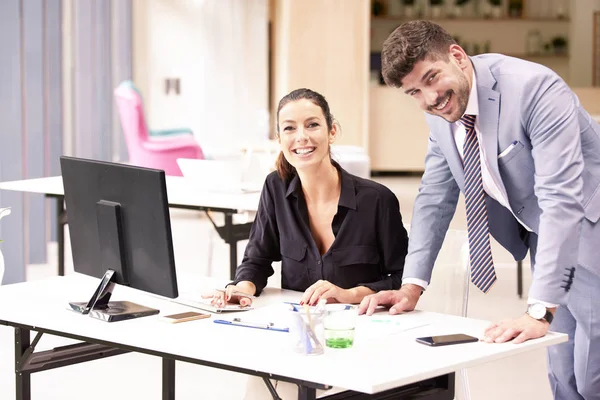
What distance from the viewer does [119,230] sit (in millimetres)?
2469

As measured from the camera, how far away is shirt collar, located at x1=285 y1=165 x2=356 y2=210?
9.20 ft

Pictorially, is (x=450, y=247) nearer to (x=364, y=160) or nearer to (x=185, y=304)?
(x=185, y=304)

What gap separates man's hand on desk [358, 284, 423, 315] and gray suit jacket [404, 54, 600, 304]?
5 cm

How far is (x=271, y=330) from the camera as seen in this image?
231cm

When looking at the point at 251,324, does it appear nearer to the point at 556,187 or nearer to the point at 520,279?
the point at 556,187

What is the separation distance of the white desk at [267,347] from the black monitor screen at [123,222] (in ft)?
0.43

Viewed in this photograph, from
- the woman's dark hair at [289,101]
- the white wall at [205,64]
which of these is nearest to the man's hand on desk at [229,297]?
the woman's dark hair at [289,101]

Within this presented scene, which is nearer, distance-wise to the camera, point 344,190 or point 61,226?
point 344,190

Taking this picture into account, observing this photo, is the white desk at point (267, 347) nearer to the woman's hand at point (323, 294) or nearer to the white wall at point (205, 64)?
the woman's hand at point (323, 294)

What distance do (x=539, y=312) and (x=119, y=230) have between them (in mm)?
1120

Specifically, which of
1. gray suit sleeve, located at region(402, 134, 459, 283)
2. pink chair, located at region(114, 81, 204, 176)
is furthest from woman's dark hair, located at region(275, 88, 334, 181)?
pink chair, located at region(114, 81, 204, 176)

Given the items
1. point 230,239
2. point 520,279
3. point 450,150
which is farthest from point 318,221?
point 520,279

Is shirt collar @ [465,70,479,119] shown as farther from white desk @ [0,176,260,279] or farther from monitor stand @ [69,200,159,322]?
white desk @ [0,176,260,279]

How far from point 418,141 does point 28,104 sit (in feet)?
21.3
